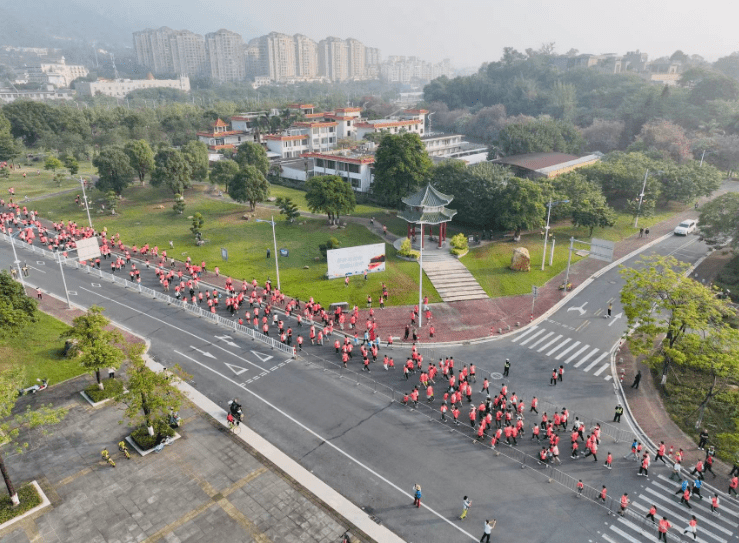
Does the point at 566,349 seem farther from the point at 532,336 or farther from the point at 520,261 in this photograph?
the point at 520,261

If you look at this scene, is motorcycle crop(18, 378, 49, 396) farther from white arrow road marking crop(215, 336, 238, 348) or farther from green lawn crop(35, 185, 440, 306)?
green lawn crop(35, 185, 440, 306)

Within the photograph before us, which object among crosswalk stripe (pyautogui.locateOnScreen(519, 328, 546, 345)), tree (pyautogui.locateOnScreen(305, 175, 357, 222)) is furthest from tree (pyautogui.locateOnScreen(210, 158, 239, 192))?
crosswalk stripe (pyautogui.locateOnScreen(519, 328, 546, 345))

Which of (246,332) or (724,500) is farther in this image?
(246,332)

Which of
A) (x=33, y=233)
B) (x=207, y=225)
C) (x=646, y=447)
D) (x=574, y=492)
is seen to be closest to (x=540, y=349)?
(x=646, y=447)

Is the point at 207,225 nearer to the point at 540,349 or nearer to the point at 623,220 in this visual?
the point at 540,349

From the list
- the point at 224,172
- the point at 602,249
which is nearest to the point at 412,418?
the point at 602,249

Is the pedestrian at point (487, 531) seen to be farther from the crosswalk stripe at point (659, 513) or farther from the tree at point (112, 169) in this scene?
the tree at point (112, 169)
